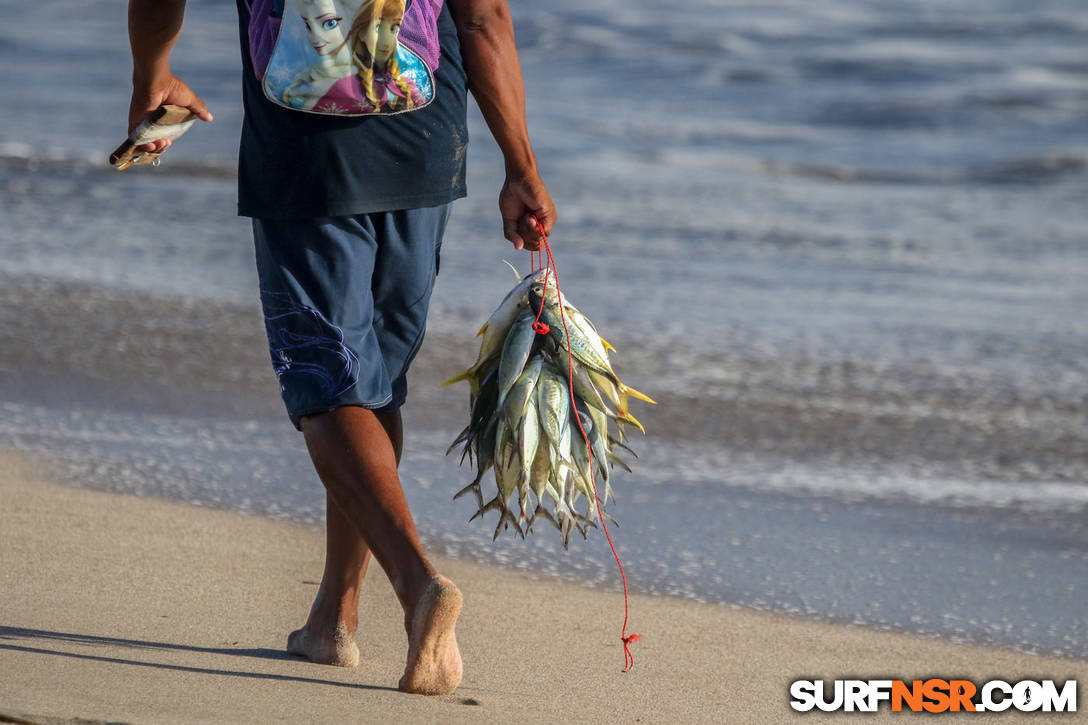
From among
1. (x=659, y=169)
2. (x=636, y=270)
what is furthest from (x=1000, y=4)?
(x=636, y=270)

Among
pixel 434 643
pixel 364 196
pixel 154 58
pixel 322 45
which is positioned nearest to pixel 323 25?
pixel 322 45

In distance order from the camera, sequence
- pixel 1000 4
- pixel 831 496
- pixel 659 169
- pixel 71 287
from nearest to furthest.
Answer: pixel 831 496, pixel 71 287, pixel 659 169, pixel 1000 4

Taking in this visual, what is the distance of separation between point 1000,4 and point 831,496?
19.4 m

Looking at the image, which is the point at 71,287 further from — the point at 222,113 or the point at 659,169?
the point at 222,113

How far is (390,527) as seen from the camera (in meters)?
2.40

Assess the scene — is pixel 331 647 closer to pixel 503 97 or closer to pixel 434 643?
pixel 434 643

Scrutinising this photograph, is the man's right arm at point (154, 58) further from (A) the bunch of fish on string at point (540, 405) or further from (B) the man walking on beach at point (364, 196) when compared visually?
(A) the bunch of fish on string at point (540, 405)

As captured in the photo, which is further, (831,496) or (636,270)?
(636,270)

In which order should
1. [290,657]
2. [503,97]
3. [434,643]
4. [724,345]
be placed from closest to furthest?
1. [434,643]
2. [503,97]
3. [290,657]
4. [724,345]

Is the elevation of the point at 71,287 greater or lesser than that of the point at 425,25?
lesser

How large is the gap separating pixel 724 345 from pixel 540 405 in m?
3.43

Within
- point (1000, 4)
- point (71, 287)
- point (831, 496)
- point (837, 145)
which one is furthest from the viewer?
point (1000, 4)

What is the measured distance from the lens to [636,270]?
7.43 meters

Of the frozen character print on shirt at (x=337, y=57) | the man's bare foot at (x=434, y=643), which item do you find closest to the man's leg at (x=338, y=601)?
the man's bare foot at (x=434, y=643)
